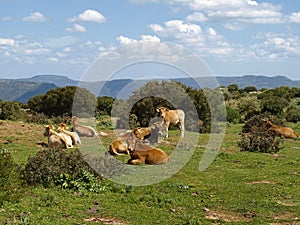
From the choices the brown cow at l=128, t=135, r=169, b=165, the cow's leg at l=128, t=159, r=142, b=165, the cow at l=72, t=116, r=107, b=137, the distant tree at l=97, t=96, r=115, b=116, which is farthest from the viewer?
the distant tree at l=97, t=96, r=115, b=116

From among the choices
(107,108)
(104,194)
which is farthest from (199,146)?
(107,108)

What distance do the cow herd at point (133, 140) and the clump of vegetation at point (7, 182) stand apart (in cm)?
597

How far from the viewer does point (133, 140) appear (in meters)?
18.3

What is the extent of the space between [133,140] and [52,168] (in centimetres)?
610

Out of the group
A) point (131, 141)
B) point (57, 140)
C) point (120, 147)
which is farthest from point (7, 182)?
point (57, 140)

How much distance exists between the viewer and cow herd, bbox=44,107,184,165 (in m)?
16.4

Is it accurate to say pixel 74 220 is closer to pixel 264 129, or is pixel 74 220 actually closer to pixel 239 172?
pixel 239 172

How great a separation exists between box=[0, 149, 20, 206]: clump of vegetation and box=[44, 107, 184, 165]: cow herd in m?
5.97

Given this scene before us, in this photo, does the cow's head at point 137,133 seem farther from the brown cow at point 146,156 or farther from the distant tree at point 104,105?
the distant tree at point 104,105

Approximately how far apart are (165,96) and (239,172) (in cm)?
1447

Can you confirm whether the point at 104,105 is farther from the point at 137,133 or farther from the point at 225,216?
the point at 225,216

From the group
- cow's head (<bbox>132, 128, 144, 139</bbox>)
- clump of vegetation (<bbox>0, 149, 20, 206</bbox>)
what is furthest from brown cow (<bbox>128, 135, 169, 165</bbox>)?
clump of vegetation (<bbox>0, 149, 20, 206</bbox>)

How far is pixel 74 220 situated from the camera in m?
9.59

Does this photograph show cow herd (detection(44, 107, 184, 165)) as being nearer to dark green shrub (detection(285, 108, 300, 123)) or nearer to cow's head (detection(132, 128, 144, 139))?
cow's head (detection(132, 128, 144, 139))
